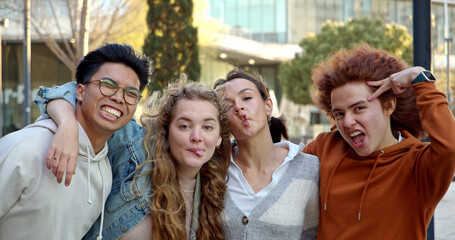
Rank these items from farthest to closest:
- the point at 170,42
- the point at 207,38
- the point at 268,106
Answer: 1. the point at 207,38
2. the point at 170,42
3. the point at 268,106

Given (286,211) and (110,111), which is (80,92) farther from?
(286,211)

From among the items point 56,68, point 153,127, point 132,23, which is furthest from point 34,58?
point 153,127

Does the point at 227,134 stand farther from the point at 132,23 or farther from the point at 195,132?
the point at 132,23

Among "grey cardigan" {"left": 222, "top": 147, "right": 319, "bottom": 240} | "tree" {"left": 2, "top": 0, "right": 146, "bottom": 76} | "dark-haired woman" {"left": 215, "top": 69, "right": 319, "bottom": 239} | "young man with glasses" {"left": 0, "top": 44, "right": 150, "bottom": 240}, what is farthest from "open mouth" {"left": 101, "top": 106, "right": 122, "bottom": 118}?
"tree" {"left": 2, "top": 0, "right": 146, "bottom": 76}

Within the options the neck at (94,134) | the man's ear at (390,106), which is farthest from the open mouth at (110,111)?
the man's ear at (390,106)

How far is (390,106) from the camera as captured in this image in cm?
375

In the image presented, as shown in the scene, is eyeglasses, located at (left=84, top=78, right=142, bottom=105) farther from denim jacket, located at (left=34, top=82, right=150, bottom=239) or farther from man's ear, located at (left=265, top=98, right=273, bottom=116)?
man's ear, located at (left=265, top=98, right=273, bottom=116)

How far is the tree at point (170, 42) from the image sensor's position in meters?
19.5

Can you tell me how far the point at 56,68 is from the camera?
38281 mm

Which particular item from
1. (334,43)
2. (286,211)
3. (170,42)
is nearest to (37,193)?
(286,211)

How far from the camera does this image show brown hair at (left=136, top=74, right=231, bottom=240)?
3664 mm

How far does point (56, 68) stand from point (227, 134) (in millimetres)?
36186

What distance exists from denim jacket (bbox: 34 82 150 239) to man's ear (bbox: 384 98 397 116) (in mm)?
1609

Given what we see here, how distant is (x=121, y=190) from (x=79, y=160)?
46cm
